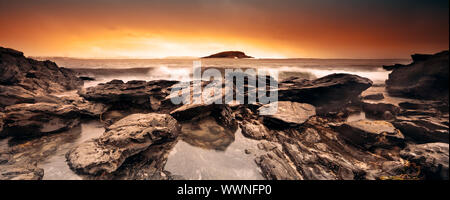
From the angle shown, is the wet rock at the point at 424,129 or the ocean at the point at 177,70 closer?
the wet rock at the point at 424,129

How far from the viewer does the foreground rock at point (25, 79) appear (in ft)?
21.8

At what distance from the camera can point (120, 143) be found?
13.0 ft

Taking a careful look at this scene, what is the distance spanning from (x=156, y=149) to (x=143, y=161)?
0.50 meters

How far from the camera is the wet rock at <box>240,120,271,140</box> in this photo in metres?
5.36

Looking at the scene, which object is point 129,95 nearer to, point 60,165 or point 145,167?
point 60,165

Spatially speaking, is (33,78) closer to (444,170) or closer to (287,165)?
(287,165)

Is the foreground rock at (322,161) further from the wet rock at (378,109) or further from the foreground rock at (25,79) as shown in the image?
the foreground rock at (25,79)

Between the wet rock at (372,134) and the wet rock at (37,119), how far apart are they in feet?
33.3

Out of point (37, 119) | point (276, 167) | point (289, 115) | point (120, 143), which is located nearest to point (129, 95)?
point (37, 119)

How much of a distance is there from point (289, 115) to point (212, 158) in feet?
12.2

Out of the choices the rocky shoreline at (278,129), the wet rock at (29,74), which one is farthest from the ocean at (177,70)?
the rocky shoreline at (278,129)

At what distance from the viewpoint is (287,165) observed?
3.89 meters

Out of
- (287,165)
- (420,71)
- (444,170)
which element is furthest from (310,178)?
(420,71)

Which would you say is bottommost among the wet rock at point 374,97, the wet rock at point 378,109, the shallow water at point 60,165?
the shallow water at point 60,165
